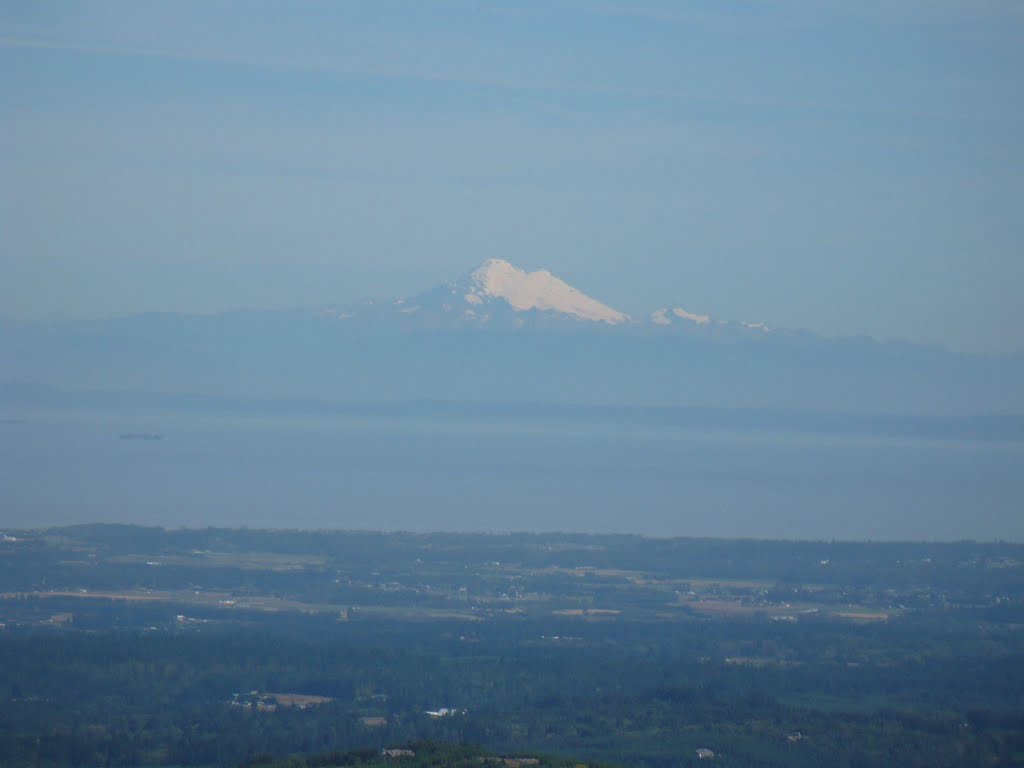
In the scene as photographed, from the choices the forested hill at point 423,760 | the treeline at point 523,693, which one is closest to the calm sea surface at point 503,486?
the treeline at point 523,693

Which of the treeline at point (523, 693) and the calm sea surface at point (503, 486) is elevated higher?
the calm sea surface at point (503, 486)

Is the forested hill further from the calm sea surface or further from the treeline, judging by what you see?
the calm sea surface

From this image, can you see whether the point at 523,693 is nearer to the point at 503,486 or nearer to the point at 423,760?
the point at 423,760

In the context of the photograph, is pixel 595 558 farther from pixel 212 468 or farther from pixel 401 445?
pixel 401 445

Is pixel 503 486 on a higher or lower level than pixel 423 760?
higher

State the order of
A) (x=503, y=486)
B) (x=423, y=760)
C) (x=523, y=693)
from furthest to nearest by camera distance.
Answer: (x=503, y=486)
(x=523, y=693)
(x=423, y=760)

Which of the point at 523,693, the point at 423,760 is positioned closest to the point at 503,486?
the point at 523,693

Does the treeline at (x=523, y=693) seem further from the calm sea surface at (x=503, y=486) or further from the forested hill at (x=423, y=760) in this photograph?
the calm sea surface at (x=503, y=486)

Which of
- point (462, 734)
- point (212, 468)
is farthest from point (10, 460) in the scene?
point (462, 734)

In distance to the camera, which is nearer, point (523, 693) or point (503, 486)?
point (523, 693)

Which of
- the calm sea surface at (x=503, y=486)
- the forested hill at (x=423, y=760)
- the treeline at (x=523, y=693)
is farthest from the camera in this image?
the calm sea surface at (x=503, y=486)

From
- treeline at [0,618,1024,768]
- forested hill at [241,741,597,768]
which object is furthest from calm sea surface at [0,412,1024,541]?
forested hill at [241,741,597,768]
